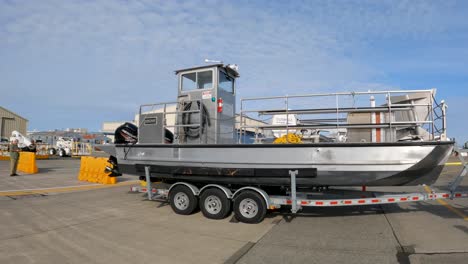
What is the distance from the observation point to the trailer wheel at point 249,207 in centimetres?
591

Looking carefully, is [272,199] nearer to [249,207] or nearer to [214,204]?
[249,207]

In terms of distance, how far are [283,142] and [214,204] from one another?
1.99 meters

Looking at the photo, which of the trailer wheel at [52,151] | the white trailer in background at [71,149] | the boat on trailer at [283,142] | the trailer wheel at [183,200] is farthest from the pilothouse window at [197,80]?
the trailer wheel at [52,151]

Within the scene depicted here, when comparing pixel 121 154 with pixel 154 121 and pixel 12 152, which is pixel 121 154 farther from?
pixel 12 152

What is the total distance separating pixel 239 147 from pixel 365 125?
96.2 inches

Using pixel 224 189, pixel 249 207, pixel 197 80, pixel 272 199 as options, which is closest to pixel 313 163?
pixel 272 199

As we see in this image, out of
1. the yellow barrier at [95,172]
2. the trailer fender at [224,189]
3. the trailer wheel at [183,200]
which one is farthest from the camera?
the yellow barrier at [95,172]

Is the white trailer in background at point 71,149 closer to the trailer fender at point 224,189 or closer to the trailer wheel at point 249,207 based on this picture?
the trailer fender at point 224,189

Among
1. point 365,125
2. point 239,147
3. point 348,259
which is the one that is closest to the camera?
point 348,259

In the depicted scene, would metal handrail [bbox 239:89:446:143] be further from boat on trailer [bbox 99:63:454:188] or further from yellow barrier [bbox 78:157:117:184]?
yellow barrier [bbox 78:157:117:184]

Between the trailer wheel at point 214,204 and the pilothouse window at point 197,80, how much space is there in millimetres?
2551

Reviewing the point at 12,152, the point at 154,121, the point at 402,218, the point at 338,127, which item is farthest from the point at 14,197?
the point at 402,218

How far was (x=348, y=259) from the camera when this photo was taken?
409 cm

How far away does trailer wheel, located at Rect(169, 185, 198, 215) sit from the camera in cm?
663
